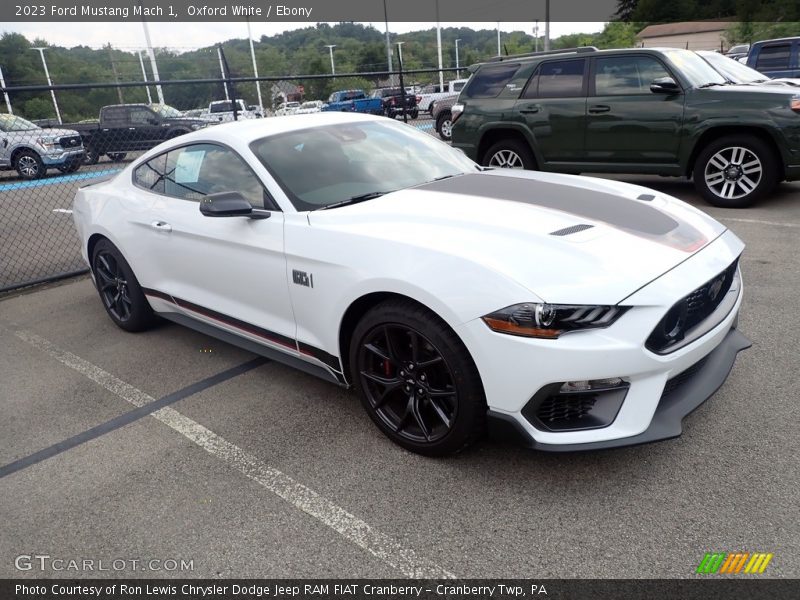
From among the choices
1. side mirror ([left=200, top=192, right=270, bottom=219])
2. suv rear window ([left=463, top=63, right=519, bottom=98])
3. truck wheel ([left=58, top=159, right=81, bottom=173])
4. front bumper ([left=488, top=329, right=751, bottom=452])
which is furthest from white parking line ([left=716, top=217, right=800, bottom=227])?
truck wheel ([left=58, top=159, right=81, bottom=173])

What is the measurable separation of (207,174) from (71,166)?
11.1 m

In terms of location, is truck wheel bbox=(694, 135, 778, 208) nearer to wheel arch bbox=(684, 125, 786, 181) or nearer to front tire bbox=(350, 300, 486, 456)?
wheel arch bbox=(684, 125, 786, 181)

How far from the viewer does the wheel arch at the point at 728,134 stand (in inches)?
258

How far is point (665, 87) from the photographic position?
6.85m

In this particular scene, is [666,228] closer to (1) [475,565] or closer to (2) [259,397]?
(1) [475,565]

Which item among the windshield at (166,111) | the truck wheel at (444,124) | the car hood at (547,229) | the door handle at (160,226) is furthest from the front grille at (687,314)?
the windshield at (166,111)

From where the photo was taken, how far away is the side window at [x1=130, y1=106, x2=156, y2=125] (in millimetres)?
16328

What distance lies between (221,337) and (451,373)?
1873 mm

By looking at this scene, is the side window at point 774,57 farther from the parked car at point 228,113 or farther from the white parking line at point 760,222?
the parked car at point 228,113

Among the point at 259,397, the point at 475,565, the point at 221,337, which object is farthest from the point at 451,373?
the point at 221,337

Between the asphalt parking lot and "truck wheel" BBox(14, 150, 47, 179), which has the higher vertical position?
"truck wheel" BBox(14, 150, 47, 179)

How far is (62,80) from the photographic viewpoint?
15023 millimetres

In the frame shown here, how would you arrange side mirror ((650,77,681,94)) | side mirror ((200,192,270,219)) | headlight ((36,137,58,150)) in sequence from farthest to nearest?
headlight ((36,137,58,150)), side mirror ((650,77,681,94)), side mirror ((200,192,270,219))

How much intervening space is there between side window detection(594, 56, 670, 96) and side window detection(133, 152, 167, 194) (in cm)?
551
